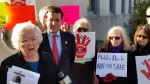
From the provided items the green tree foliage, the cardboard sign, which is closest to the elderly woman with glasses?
the cardboard sign

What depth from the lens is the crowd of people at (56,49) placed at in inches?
127

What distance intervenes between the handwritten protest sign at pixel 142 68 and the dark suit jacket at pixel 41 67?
5.07 feet

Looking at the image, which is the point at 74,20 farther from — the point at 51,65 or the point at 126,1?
the point at 126,1

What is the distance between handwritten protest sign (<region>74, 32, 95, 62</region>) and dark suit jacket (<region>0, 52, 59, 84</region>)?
1.37 m

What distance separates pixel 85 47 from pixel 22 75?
1831mm

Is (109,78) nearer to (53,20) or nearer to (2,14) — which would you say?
(53,20)

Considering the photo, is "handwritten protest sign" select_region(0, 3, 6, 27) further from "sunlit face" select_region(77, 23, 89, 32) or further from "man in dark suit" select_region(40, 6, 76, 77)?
"sunlit face" select_region(77, 23, 89, 32)

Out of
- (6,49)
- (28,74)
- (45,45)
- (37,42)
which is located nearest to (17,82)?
(28,74)

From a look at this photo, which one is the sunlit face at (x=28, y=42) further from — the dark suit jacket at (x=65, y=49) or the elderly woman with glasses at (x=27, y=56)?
the dark suit jacket at (x=65, y=49)

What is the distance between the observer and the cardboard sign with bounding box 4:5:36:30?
159 inches

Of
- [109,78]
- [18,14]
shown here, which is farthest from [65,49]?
[109,78]

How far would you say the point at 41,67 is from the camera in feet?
10.9

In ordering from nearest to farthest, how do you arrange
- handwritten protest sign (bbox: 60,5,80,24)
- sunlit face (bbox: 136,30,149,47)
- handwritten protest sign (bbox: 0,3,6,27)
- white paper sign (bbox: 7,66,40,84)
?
1. white paper sign (bbox: 7,66,40,84)
2. handwritten protest sign (bbox: 0,3,6,27)
3. sunlit face (bbox: 136,30,149,47)
4. handwritten protest sign (bbox: 60,5,80,24)

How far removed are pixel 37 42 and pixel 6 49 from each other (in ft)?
3.91
